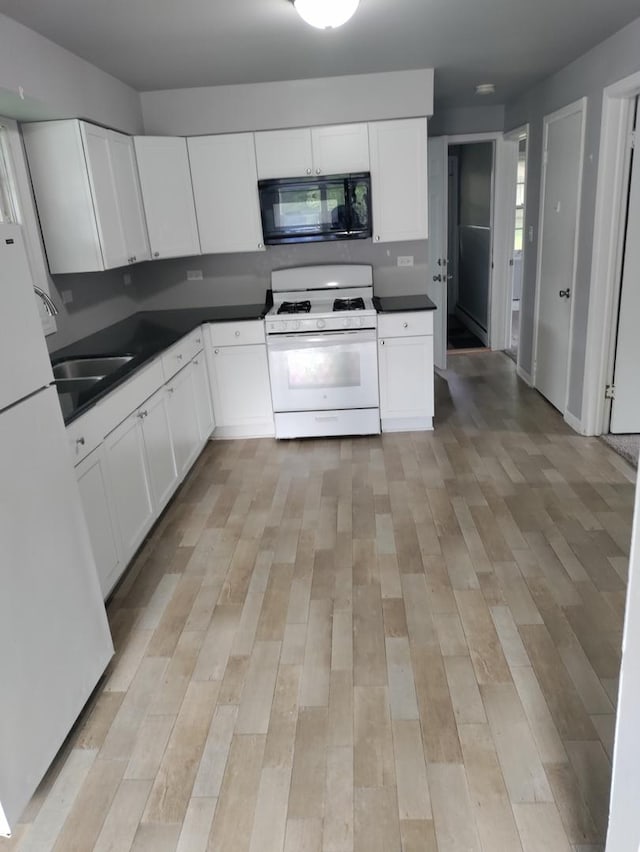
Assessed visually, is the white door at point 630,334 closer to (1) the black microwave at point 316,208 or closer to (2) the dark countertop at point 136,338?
(1) the black microwave at point 316,208

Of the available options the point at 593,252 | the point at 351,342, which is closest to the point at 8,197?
the point at 351,342

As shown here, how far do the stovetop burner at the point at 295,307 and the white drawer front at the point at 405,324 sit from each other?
0.55 m

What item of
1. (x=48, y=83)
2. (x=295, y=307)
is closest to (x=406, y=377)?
(x=295, y=307)

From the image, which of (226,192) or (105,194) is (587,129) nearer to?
(226,192)

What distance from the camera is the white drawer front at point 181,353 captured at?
346cm

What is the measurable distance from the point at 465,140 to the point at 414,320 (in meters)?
2.66

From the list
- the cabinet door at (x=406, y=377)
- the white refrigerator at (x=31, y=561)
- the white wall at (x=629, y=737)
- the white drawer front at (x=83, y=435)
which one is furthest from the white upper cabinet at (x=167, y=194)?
the white wall at (x=629, y=737)

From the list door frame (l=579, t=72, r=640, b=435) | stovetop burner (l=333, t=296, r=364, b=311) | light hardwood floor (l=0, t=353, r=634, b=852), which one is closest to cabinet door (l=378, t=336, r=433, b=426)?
stovetop burner (l=333, t=296, r=364, b=311)

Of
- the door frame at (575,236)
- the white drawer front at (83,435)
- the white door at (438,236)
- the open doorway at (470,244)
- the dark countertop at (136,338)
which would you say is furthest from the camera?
the open doorway at (470,244)

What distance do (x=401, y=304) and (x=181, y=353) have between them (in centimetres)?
162

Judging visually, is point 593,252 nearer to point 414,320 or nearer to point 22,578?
point 414,320

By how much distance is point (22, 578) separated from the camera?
5.34 ft

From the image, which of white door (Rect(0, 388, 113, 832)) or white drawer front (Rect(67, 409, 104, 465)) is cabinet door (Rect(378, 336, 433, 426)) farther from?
white door (Rect(0, 388, 113, 832))

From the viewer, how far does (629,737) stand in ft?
3.85
